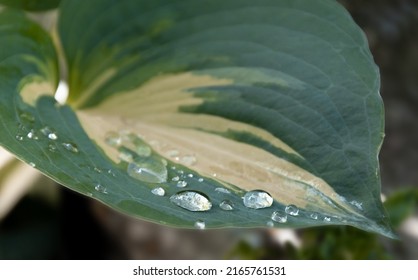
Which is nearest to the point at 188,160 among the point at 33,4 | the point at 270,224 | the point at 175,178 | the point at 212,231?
the point at 175,178

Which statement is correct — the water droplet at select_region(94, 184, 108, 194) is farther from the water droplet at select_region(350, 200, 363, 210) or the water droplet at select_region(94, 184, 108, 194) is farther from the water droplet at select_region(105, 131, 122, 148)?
the water droplet at select_region(350, 200, 363, 210)

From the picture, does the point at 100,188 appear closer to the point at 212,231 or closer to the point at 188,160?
the point at 188,160

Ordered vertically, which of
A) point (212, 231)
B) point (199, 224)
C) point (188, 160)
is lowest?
point (199, 224)

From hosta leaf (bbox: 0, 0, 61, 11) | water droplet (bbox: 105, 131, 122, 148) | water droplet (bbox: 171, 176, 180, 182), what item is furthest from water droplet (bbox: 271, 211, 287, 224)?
hosta leaf (bbox: 0, 0, 61, 11)

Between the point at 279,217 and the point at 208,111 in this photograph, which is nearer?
the point at 279,217

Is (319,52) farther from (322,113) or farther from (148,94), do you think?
(148,94)
